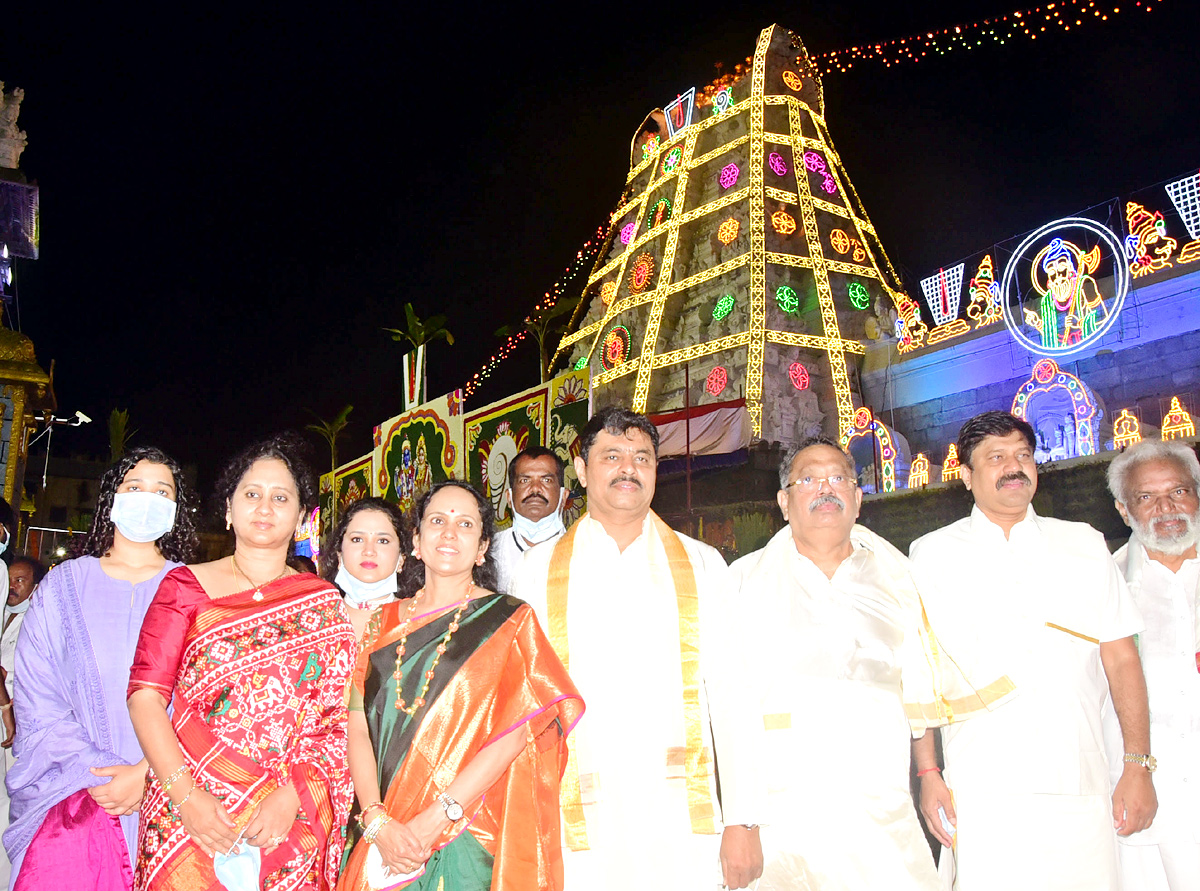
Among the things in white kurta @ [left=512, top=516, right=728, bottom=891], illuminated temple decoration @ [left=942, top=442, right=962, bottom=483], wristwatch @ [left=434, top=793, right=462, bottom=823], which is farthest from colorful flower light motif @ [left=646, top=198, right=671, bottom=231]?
wristwatch @ [left=434, top=793, right=462, bottom=823]

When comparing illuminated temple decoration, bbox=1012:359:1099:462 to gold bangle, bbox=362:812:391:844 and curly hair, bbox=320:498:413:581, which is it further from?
gold bangle, bbox=362:812:391:844

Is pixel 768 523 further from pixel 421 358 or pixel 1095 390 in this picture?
pixel 421 358

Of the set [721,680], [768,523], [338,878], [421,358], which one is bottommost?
[338,878]

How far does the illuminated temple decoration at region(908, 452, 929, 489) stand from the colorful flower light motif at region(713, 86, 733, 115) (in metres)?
9.76

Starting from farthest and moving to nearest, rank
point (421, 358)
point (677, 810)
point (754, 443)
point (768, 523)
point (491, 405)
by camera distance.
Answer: point (421, 358), point (754, 443), point (491, 405), point (768, 523), point (677, 810)

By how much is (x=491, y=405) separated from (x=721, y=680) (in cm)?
1075

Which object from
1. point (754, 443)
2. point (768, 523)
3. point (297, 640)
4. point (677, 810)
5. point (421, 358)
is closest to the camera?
point (297, 640)

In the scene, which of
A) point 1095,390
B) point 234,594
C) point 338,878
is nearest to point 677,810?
point 338,878

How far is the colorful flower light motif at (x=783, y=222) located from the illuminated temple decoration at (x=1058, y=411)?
657 cm

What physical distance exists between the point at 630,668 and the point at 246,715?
1.29m

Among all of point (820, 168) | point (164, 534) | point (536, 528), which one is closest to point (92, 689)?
point (164, 534)

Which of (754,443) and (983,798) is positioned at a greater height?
(754,443)

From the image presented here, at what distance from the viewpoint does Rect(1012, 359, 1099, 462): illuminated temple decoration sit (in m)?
11.7

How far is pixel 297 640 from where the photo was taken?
2.73 metres
